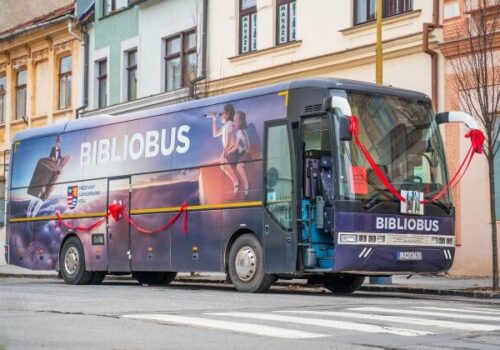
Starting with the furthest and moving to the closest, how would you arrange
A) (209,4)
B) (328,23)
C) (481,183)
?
(209,4), (328,23), (481,183)

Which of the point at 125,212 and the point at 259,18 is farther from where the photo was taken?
the point at 259,18

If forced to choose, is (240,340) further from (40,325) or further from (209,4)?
(209,4)

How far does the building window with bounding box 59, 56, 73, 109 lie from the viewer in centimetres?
3959

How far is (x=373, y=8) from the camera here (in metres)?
25.7

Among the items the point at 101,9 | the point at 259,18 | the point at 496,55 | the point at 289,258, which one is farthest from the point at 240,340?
the point at 101,9

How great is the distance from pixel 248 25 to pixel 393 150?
1394 cm

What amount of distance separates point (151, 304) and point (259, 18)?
655 inches

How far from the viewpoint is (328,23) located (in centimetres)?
2686

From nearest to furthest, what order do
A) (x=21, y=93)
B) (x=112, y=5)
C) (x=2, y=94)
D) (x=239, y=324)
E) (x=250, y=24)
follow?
(x=239, y=324) < (x=250, y=24) < (x=112, y=5) < (x=21, y=93) < (x=2, y=94)

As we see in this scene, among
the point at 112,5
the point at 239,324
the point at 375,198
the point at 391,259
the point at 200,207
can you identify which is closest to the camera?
the point at 239,324

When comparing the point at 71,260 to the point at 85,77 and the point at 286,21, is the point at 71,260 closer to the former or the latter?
the point at 286,21

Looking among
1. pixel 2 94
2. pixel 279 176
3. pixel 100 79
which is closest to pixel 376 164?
pixel 279 176

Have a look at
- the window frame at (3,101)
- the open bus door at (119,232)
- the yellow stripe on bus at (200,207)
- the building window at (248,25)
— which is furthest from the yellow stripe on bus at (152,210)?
the window frame at (3,101)

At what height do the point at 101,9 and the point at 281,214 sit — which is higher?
the point at 101,9
